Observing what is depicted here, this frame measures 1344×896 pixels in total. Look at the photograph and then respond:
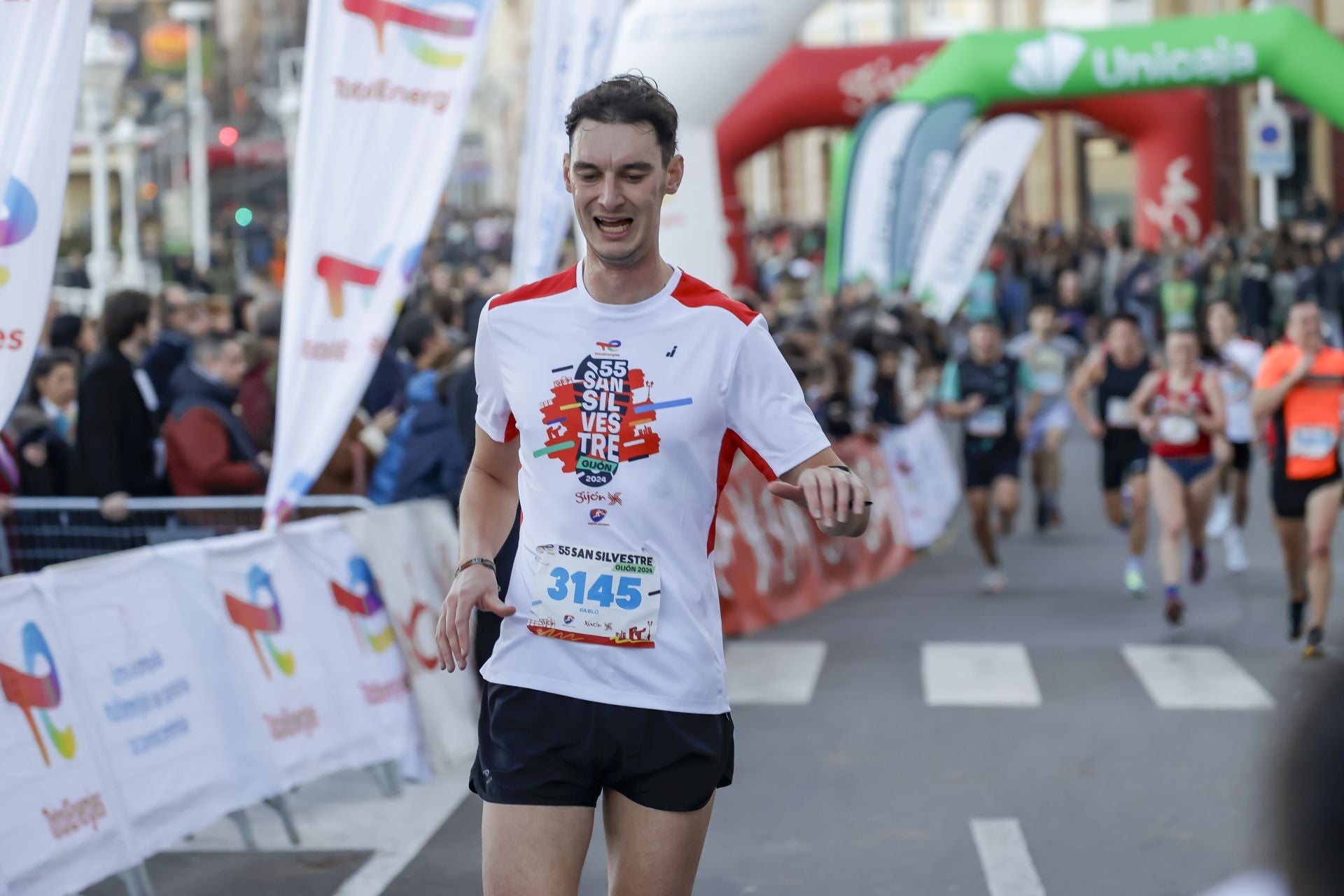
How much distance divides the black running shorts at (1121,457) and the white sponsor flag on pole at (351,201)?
7.24 meters

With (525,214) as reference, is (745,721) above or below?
below

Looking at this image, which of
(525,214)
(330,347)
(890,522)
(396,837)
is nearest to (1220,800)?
(396,837)

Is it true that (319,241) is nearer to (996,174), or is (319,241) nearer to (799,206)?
(996,174)

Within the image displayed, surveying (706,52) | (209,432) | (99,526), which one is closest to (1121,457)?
(706,52)

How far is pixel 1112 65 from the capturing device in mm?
28922

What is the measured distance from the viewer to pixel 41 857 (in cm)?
616

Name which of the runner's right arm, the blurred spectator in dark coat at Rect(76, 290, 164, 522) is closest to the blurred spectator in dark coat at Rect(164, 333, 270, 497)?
the blurred spectator in dark coat at Rect(76, 290, 164, 522)

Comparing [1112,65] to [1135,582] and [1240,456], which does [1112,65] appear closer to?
[1240,456]

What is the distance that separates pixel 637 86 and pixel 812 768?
17.9ft

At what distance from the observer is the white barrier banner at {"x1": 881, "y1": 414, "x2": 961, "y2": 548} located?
17.1 meters

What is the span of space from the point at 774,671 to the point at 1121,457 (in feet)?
16.0

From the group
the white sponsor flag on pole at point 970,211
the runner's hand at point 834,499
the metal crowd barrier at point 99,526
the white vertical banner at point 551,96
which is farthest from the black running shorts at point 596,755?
the white sponsor flag on pole at point 970,211

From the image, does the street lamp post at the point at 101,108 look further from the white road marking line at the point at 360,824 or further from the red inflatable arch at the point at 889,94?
the white road marking line at the point at 360,824

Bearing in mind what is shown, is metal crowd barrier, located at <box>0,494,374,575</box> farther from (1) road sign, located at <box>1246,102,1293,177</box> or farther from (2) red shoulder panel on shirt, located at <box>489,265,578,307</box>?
(1) road sign, located at <box>1246,102,1293,177</box>
